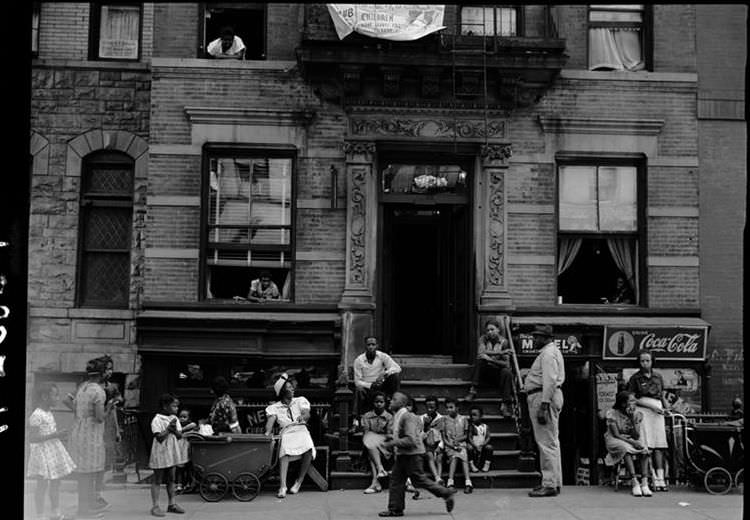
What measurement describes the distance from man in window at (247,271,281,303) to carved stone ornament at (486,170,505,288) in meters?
3.46

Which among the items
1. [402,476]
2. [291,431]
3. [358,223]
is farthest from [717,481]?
A: [358,223]

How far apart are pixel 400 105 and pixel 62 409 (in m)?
7.43

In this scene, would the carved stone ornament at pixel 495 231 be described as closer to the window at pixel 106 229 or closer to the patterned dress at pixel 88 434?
the window at pixel 106 229

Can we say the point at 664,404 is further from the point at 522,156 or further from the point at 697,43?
the point at 697,43

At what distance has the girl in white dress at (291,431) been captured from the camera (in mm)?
11383

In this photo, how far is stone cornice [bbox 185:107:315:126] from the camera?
14641 millimetres

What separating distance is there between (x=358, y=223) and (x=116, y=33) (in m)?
5.55

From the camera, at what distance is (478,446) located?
12117 millimetres

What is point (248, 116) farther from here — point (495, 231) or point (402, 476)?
point (402, 476)

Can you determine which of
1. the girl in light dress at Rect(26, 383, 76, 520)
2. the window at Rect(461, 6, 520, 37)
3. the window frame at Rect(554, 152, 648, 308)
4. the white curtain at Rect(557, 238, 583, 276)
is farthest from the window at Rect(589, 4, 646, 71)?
the girl in light dress at Rect(26, 383, 76, 520)

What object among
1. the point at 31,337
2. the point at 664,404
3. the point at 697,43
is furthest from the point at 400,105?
the point at 31,337

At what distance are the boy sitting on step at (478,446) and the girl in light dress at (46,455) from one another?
513cm

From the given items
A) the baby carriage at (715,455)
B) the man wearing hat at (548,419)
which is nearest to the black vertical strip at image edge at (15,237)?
the man wearing hat at (548,419)

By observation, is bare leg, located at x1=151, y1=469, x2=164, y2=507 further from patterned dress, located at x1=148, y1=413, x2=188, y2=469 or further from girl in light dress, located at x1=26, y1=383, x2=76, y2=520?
girl in light dress, located at x1=26, y1=383, x2=76, y2=520
